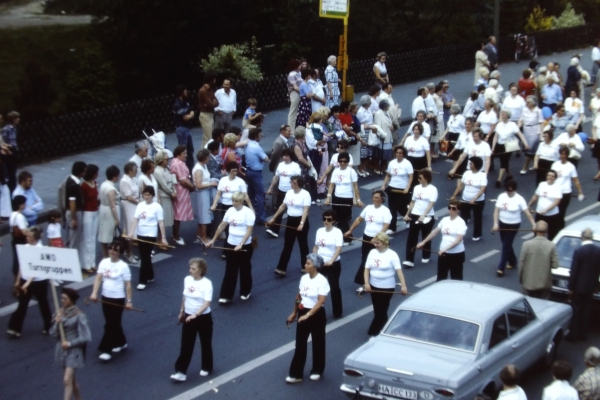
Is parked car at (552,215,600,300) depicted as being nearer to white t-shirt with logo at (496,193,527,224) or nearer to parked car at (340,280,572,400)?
white t-shirt with logo at (496,193,527,224)

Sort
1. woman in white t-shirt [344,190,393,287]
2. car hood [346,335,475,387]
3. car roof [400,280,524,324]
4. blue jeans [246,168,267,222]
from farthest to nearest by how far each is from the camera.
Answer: blue jeans [246,168,267,222], woman in white t-shirt [344,190,393,287], car roof [400,280,524,324], car hood [346,335,475,387]

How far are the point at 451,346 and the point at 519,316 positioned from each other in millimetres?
1249

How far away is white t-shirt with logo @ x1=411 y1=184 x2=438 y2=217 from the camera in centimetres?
1465

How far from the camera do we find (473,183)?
1591 cm

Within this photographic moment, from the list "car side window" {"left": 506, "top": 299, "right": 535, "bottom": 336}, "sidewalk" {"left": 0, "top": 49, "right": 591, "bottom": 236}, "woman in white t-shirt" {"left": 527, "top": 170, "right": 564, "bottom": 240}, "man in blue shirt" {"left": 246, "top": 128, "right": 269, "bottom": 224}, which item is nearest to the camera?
"car side window" {"left": 506, "top": 299, "right": 535, "bottom": 336}

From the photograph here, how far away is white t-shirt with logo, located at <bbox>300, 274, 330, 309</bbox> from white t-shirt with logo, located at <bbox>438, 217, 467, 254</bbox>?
2.91 meters

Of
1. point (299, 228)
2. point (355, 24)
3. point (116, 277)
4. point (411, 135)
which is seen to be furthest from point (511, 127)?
point (355, 24)

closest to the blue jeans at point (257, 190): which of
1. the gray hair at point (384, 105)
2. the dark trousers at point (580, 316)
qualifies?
the gray hair at point (384, 105)

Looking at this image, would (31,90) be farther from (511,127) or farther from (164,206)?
(511,127)

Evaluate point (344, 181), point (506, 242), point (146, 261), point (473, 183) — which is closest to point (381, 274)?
point (506, 242)

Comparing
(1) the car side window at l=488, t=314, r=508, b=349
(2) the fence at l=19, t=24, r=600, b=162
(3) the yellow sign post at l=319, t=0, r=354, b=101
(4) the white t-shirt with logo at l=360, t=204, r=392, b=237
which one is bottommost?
(1) the car side window at l=488, t=314, r=508, b=349

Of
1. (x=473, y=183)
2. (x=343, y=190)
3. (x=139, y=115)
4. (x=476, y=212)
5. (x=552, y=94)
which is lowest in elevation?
(x=476, y=212)

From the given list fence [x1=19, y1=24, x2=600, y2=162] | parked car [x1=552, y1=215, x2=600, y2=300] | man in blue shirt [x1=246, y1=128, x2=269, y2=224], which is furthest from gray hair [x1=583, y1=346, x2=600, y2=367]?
fence [x1=19, y1=24, x2=600, y2=162]

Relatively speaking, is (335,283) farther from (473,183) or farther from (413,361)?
(473,183)
